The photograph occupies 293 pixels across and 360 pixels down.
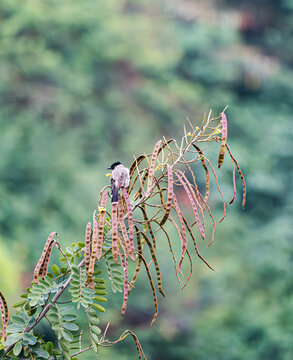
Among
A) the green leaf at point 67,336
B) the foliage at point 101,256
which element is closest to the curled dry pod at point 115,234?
the foliage at point 101,256

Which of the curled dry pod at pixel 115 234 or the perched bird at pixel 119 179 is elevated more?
the perched bird at pixel 119 179

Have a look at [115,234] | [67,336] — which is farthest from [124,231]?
[67,336]

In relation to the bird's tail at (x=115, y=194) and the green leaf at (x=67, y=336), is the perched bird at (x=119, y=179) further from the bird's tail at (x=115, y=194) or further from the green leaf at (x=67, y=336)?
the green leaf at (x=67, y=336)

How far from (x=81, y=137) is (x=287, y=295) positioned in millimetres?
2142

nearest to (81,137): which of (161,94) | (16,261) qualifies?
(161,94)

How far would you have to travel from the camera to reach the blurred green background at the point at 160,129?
3.72m

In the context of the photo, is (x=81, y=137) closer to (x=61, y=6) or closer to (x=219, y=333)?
(x=61, y=6)

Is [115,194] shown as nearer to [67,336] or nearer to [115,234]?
[115,234]

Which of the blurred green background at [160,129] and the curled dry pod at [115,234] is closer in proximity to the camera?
the curled dry pod at [115,234]

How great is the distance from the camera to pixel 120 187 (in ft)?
1.99

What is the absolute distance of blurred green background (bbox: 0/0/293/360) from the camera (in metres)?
3.72

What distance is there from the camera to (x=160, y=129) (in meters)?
5.12

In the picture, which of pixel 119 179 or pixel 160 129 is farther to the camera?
pixel 160 129

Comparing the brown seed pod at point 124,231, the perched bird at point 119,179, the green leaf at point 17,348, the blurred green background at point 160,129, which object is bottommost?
the green leaf at point 17,348
